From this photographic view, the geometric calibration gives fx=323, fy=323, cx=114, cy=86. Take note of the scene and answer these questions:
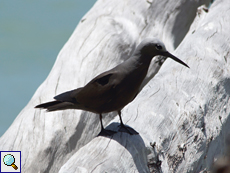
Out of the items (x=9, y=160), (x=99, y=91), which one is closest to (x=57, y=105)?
(x=99, y=91)

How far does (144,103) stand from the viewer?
2309 mm

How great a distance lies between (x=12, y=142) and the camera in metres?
2.80

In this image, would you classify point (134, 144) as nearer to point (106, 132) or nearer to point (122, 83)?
point (106, 132)

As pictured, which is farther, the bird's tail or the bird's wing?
the bird's tail

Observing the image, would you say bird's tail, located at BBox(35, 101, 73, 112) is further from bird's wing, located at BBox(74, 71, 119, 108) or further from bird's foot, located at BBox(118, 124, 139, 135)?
bird's foot, located at BBox(118, 124, 139, 135)

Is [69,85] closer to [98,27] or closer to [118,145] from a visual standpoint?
[98,27]

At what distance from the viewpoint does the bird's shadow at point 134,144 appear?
1.95 metres

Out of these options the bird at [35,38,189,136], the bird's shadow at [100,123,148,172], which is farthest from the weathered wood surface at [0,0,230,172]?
the bird at [35,38,189,136]

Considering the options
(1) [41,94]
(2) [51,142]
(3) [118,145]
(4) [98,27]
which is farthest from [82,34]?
(3) [118,145]

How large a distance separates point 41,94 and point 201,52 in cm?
150

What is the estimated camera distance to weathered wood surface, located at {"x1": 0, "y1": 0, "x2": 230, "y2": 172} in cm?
201

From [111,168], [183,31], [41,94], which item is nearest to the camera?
[111,168]

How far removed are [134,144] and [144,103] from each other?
0.41m

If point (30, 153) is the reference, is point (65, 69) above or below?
above
